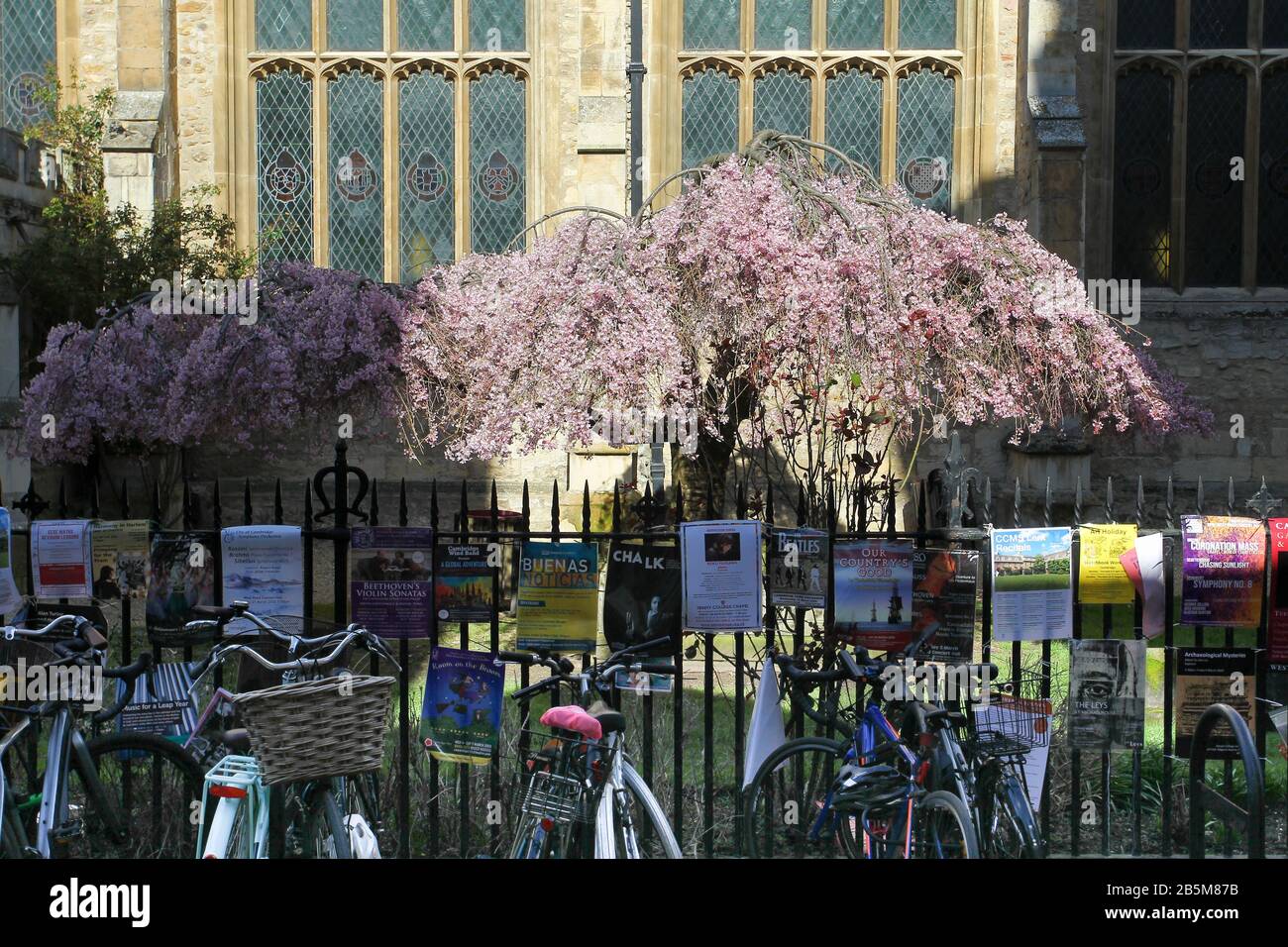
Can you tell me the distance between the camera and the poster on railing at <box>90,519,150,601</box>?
15.7 ft

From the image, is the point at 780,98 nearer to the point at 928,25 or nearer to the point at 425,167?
the point at 928,25

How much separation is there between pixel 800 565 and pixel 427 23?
11.2 metres

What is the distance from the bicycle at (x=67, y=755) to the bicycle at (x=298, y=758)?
31 centimetres

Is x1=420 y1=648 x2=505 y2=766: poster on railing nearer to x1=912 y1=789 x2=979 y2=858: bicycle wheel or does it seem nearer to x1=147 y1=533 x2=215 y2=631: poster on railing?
x1=147 y1=533 x2=215 y2=631: poster on railing

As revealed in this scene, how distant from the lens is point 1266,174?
1437 centimetres

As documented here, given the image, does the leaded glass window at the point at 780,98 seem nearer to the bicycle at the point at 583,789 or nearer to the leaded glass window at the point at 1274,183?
the leaded glass window at the point at 1274,183

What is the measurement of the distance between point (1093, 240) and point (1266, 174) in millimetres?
1855

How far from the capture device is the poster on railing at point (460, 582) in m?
4.79

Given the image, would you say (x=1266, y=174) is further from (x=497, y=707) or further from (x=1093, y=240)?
(x=497, y=707)

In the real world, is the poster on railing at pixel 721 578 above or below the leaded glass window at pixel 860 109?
below

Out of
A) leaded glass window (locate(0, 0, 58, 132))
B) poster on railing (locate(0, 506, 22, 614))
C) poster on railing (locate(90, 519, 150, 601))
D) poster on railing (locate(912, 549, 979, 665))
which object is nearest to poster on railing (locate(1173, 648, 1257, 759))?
poster on railing (locate(912, 549, 979, 665))

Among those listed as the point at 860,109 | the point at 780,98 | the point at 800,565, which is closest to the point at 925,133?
the point at 860,109

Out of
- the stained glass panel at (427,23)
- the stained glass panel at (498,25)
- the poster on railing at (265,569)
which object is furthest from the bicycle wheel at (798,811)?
the stained glass panel at (427,23)
